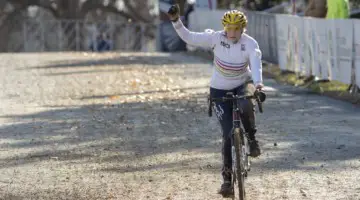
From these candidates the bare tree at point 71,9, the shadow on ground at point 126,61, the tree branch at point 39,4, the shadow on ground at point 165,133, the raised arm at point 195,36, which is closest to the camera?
the raised arm at point 195,36

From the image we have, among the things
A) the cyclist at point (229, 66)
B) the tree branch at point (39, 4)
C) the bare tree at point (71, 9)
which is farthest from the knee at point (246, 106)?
the tree branch at point (39, 4)

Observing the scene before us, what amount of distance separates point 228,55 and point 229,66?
0.10m

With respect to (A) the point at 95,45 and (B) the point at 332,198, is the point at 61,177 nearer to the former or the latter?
(B) the point at 332,198

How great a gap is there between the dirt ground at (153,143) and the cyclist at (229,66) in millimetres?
570

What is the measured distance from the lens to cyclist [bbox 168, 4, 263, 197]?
9586 millimetres

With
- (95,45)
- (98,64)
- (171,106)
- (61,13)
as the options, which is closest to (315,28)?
(171,106)

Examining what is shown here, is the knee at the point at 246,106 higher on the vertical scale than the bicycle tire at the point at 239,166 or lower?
higher

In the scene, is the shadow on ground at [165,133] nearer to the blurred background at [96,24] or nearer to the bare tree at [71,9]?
the blurred background at [96,24]

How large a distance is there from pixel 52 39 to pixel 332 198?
142ft

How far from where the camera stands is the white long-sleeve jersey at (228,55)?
384 inches

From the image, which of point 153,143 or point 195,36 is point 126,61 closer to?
point 153,143

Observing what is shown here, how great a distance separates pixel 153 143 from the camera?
13.9 meters

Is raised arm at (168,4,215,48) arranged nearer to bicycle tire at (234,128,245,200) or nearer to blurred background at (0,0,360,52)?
bicycle tire at (234,128,245,200)

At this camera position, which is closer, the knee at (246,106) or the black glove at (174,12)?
the knee at (246,106)
